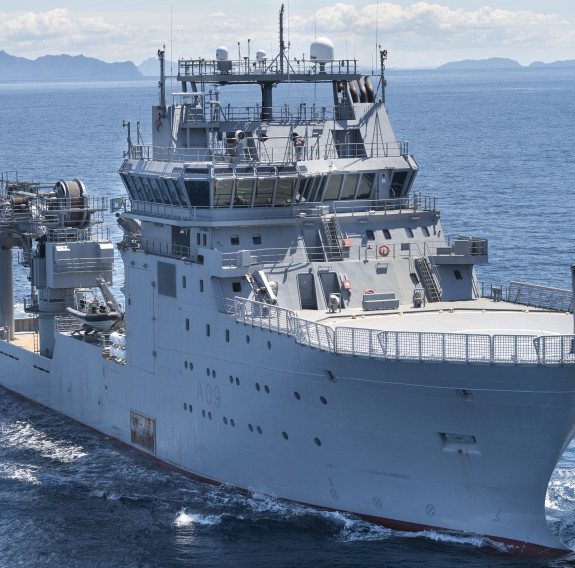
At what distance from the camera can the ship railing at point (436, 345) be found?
29.4 m

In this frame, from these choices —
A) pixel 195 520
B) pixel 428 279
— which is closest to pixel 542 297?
pixel 428 279

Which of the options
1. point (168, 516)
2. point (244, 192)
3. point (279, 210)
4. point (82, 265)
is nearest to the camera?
point (168, 516)

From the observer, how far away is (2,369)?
176 feet

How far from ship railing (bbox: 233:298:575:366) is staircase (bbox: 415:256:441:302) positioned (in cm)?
563

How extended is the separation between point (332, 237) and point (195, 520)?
31.5 feet

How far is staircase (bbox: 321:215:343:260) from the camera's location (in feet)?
121

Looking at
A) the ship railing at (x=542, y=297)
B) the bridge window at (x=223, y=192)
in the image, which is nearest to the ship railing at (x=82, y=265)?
the bridge window at (x=223, y=192)

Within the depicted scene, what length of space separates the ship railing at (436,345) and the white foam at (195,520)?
238 inches

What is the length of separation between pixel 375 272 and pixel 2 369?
23035 mm

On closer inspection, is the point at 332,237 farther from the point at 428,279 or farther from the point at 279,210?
the point at 428,279

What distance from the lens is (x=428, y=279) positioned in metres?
37.2

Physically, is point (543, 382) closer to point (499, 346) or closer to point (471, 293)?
point (499, 346)

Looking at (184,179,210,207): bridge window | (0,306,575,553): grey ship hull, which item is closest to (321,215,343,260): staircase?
(184,179,210,207): bridge window

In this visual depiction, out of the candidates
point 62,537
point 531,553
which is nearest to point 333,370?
point 531,553
